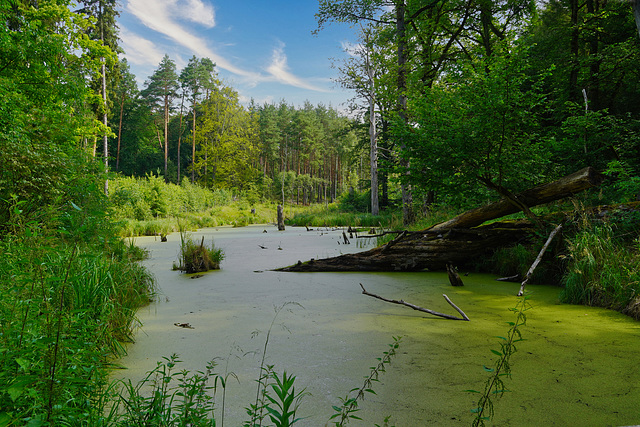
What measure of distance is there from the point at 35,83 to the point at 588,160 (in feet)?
35.1

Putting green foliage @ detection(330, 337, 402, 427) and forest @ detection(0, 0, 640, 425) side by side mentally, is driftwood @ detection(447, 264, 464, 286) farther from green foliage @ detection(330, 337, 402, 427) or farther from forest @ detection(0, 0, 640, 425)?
green foliage @ detection(330, 337, 402, 427)

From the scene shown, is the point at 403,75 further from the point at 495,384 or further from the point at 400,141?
the point at 495,384

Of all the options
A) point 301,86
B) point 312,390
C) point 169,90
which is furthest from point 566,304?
point 301,86

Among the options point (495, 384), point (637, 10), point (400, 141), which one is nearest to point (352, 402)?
point (495, 384)

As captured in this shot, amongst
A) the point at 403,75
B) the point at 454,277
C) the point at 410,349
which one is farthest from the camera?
the point at 403,75

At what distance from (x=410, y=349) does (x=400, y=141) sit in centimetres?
328

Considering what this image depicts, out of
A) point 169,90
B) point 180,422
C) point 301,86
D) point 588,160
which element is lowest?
point 180,422

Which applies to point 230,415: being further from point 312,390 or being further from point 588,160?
point 588,160

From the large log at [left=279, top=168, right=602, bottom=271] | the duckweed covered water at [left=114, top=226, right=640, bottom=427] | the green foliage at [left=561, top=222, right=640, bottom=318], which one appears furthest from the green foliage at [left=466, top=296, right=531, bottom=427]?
the large log at [left=279, top=168, right=602, bottom=271]

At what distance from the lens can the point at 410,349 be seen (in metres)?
1.99

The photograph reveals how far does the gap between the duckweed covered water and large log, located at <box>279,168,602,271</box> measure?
32.6 inches

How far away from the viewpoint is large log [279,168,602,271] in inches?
169

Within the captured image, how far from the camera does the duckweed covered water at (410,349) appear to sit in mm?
1380

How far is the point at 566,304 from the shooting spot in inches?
116
